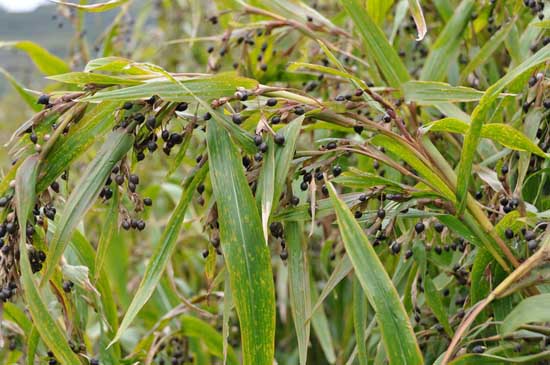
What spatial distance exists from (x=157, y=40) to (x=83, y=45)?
3.37 ft

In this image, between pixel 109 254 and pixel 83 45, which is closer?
pixel 109 254

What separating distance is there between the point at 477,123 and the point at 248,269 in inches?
Result: 15.9

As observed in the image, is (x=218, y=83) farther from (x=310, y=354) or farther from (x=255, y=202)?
(x=310, y=354)

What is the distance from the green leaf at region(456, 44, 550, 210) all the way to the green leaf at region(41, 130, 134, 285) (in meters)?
0.50

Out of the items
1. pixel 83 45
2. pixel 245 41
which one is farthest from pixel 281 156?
pixel 83 45

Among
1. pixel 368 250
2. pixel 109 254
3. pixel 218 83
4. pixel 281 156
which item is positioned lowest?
pixel 109 254

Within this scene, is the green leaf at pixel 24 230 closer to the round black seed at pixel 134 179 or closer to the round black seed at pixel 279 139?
the round black seed at pixel 134 179

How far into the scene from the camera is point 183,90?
1107 millimetres

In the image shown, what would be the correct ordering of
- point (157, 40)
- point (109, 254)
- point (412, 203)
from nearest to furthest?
1. point (412, 203)
2. point (109, 254)
3. point (157, 40)

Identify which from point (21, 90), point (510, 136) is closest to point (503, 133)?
point (510, 136)

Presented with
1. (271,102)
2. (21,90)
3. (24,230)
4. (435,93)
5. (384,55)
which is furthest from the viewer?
(21,90)

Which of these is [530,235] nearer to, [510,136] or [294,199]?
[510,136]

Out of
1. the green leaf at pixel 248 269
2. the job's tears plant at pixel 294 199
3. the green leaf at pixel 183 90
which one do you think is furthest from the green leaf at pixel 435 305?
the green leaf at pixel 183 90

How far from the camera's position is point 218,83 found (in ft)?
3.77
